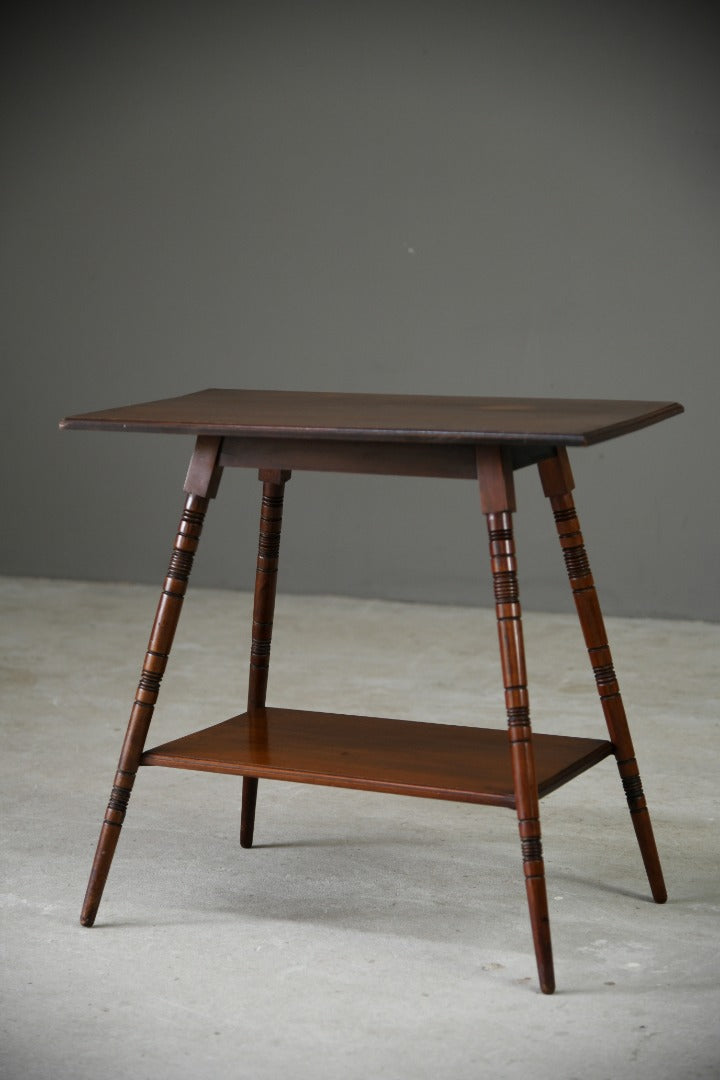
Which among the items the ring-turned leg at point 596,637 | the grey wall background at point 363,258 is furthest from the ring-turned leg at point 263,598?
the grey wall background at point 363,258

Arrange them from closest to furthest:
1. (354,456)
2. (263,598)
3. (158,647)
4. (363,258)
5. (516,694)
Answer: (516,694) < (354,456) < (158,647) < (263,598) < (363,258)

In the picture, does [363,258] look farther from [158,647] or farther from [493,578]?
[158,647]

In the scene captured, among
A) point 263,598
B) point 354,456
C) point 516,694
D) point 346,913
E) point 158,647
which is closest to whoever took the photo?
point 516,694

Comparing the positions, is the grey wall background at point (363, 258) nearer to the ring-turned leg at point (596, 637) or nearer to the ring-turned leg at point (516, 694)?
the ring-turned leg at point (596, 637)

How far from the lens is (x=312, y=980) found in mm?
2393

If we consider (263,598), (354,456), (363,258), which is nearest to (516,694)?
(354,456)

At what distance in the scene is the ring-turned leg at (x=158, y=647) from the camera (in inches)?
100

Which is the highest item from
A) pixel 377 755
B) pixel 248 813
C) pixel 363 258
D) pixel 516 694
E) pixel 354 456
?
pixel 363 258

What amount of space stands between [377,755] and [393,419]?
0.62m

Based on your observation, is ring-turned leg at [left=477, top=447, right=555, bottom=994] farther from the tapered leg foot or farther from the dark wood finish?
the tapered leg foot

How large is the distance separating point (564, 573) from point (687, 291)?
47.5 inches

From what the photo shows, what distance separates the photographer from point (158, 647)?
257 centimetres

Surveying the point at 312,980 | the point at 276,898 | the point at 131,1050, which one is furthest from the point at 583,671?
the point at 131,1050

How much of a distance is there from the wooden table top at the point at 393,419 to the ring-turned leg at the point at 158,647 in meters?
0.10
